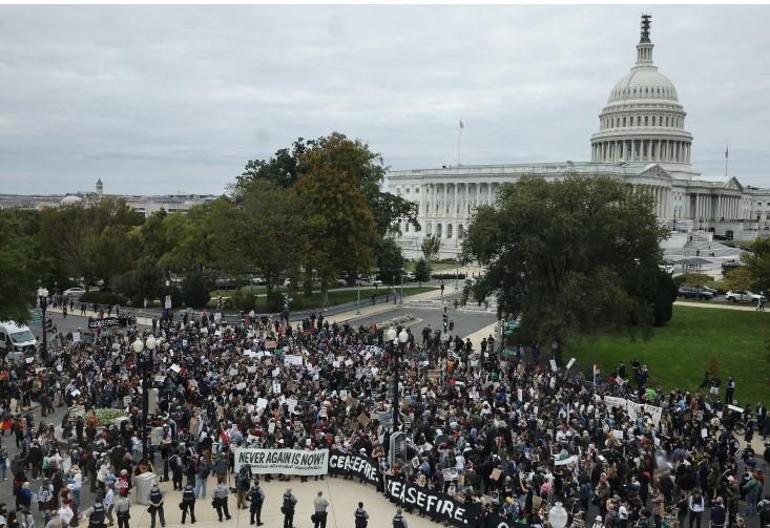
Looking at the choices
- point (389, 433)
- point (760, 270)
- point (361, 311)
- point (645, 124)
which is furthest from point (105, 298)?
point (645, 124)

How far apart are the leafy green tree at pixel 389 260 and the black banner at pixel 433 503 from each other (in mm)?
48954

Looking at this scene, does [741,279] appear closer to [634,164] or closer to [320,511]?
[320,511]

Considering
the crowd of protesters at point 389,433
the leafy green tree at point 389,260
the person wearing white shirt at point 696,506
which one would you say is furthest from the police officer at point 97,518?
the leafy green tree at point 389,260

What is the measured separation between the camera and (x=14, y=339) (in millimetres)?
38688

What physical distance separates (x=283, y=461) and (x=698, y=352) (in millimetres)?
29334

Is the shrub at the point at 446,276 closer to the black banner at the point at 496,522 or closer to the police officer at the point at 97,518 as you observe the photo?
the black banner at the point at 496,522

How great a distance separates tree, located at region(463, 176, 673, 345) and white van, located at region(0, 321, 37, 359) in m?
24.6

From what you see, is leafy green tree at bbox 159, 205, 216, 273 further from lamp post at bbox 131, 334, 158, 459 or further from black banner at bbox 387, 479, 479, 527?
black banner at bbox 387, 479, 479, 527

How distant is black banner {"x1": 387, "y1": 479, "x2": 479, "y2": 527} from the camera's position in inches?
696

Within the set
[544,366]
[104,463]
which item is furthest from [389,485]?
[544,366]

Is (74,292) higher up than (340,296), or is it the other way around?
(340,296)

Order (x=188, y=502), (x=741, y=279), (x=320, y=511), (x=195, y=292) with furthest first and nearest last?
1. (x=195, y=292)
2. (x=741, y=279)
3. (x=188, y=502)
4. (x=320, y=511)

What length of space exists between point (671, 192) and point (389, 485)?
138m

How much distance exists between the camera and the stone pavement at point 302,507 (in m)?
18.4
